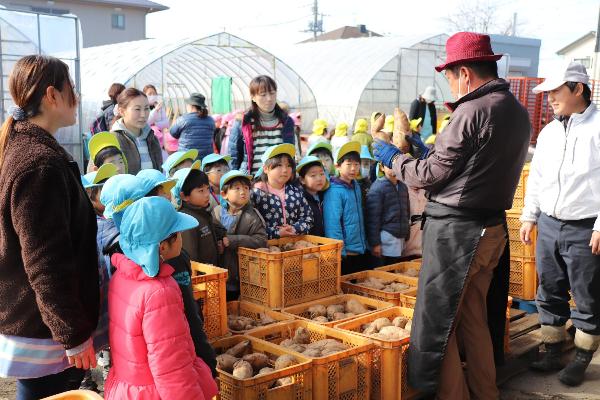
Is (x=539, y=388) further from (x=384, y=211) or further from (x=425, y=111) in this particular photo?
(x=425, y=111)

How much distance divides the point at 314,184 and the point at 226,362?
89.5 inches

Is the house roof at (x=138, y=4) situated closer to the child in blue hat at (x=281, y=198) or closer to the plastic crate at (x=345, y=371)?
the child in blue hat at (x=281, y=198)

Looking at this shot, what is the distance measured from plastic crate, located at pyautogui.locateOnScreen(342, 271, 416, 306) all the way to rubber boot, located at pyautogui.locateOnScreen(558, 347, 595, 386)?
4.06 feet

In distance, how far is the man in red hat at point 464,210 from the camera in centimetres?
334

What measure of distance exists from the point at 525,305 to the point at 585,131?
185 cm

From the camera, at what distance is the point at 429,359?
351 cm

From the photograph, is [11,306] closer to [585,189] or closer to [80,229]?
[80,229]

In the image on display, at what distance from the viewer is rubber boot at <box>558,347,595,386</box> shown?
4.39 metres

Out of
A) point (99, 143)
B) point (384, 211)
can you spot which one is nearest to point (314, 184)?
point (384, 211)

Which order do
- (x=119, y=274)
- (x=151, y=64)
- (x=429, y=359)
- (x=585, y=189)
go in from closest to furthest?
(x=119, y=274)
(x=429, y=359)
(x=585, y=189)
(x=151, y=64)

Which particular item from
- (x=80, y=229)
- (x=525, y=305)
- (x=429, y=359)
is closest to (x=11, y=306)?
(x=80, y=229)

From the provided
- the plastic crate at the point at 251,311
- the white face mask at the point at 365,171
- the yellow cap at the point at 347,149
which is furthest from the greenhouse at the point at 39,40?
the plastic crate at the point at 251,311

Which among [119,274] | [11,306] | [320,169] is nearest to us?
[11,306]

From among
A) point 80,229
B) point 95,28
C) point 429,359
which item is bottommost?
point 429,359
